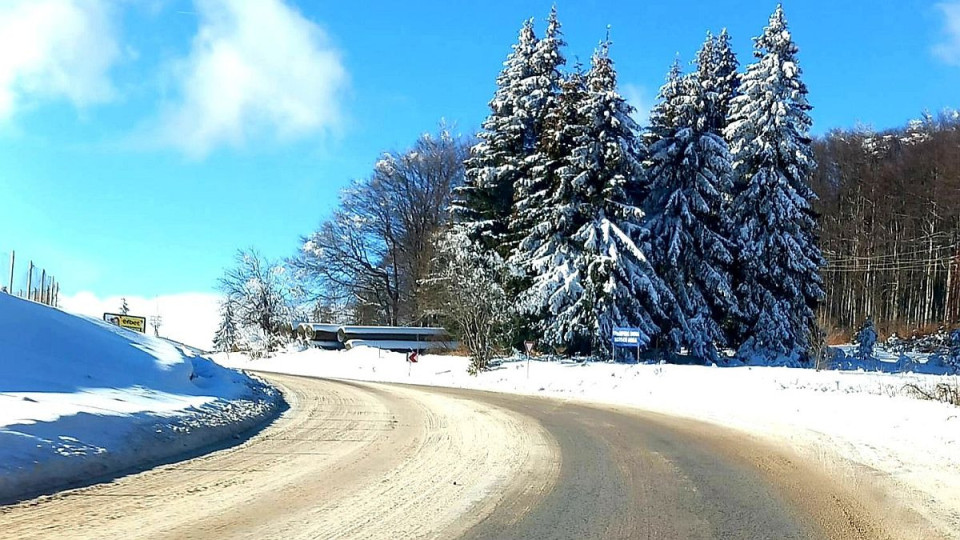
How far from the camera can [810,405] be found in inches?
607

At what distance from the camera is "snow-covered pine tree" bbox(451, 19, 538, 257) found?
1435 inches

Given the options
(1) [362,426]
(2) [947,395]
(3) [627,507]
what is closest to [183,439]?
(1) [362,426]

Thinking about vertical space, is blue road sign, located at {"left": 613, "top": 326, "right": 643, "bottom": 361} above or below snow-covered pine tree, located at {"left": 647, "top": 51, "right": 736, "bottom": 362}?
below

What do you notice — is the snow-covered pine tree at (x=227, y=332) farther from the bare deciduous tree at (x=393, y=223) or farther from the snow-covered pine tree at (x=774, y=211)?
the snow-covered pine tree at (x=774, y=211)

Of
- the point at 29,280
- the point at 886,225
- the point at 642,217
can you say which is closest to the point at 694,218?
the point at 642,217

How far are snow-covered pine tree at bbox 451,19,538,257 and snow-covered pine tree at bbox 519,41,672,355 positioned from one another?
526 centimetres

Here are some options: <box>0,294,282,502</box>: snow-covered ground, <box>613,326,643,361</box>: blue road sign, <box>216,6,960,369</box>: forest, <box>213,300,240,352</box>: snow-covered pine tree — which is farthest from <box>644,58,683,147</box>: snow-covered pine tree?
<box>213,300,240,352</box>: snow-covered pine tree

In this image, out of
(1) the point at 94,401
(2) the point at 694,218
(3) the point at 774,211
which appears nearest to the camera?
(1) the point at 94,401

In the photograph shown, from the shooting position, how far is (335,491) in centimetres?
728

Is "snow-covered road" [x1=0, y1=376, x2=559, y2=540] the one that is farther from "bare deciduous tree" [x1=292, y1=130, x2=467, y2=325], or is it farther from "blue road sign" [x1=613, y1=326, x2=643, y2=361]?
"bare deciduous tree" [x1=292, y1=130, x2=467, y2=325]

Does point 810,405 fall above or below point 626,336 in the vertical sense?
below

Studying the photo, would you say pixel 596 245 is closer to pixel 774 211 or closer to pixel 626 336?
pixel 626 336

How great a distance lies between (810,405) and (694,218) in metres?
18.4

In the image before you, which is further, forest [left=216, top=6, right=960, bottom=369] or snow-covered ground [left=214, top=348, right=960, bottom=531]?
forest [left=216, top=6, right=960, bottom=369]
